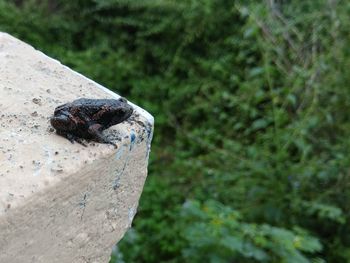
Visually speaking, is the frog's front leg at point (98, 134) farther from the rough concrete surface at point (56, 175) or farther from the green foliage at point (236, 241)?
the green foliage at point (236, 241)

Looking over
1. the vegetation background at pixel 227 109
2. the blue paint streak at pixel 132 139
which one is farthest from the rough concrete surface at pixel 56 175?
the vegetation background at pixel 227 109

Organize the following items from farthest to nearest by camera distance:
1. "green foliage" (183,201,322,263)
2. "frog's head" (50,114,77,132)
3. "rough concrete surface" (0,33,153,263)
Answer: "green foliage" (183,201,322,263)
"frog's head" (50,114,77,132)
"rough concrete surface" (0,33,153,263)

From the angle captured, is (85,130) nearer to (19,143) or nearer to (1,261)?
(19,143)

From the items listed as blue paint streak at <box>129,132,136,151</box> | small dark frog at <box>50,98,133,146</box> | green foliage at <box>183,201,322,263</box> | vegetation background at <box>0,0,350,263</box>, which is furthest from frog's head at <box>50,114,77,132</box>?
green foliage at <box>183,201,322,263</box>

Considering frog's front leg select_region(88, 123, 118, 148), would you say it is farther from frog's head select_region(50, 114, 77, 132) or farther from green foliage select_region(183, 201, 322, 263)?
green foliage select_region(183, 201, 322, 263)

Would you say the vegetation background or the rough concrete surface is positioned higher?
the rough concrete surface

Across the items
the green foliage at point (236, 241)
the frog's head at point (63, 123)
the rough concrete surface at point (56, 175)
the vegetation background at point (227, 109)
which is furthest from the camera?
the vegetation background at point (227, 109)
